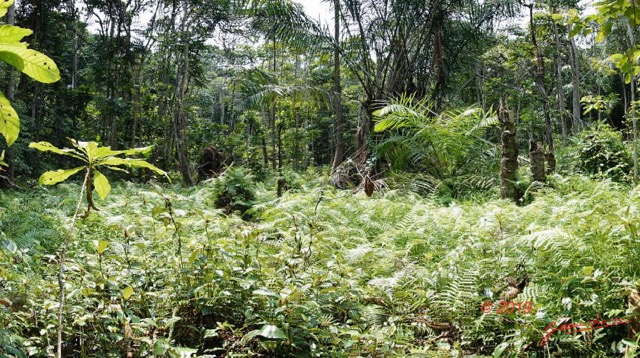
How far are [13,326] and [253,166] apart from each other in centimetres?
1293

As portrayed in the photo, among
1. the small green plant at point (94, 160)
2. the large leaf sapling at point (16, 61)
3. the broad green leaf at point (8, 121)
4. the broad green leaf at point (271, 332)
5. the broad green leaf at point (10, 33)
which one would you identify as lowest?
the broad green leaf at point (271, 332)

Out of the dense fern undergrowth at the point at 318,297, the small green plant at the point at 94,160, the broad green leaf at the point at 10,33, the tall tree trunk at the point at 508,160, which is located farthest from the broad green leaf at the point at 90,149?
the tall tree trunk at the point at 508,160

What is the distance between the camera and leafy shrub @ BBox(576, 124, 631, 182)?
6.49 meters

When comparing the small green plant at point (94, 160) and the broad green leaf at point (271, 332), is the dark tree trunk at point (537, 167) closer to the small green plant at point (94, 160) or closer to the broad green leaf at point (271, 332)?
the broad green leaf at point (271, 332)

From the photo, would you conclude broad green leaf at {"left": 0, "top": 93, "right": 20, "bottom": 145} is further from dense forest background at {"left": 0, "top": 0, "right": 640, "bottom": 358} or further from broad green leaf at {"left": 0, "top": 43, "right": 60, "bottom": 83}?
broad green leaf at {"left": 0, "top": 43, "right": 60, "bottom": 83}

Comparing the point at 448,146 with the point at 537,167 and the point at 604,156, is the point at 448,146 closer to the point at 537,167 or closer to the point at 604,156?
the point at 537,167

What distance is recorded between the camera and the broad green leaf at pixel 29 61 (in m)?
1.18

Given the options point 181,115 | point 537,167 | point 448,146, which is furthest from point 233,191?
point 181,115

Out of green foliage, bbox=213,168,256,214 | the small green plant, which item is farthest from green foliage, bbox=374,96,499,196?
the small green plant

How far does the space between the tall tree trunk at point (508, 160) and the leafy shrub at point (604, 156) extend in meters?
1.09

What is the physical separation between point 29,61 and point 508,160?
636cm

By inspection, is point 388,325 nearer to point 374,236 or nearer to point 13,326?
point 13,326

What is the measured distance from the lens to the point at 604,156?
22.2 feet

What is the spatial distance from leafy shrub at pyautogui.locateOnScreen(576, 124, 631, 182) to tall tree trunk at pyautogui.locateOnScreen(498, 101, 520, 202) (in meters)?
1.09
